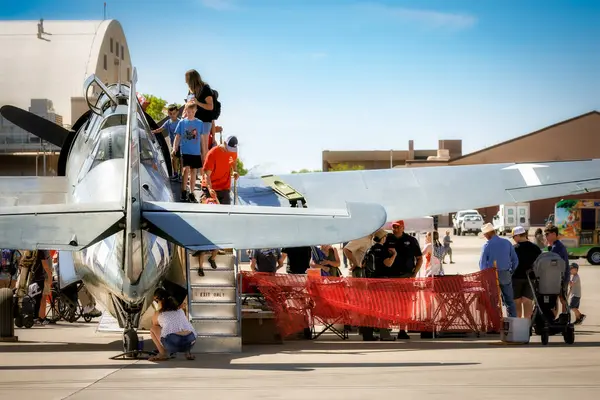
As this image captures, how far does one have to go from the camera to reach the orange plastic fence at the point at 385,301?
Result: 15805 millimetres

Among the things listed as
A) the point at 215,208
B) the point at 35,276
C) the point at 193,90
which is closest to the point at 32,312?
the point at 35,276

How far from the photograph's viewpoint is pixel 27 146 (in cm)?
5397

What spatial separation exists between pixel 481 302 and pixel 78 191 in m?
6.61

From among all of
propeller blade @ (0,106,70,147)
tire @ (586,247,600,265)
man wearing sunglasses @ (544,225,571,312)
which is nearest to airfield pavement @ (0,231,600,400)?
man wearing sunglasses @ (544,225,571,312)

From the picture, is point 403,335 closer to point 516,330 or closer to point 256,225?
point 516,330

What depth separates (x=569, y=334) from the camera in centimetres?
1484

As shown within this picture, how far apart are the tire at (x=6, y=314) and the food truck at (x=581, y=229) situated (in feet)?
100

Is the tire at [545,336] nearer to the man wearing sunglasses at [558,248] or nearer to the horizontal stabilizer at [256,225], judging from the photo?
the man wearing sunglasses at [558,248]

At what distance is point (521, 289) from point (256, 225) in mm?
6435

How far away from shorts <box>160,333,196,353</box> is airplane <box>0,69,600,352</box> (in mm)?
494

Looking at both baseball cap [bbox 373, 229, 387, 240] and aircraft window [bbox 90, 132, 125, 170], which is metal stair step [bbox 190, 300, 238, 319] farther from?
baseball cap [bbox 373, 229, 387, 240]

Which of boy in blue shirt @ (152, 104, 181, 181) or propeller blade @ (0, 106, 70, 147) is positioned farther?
propeller blade @ (0, 106, 70, 147)

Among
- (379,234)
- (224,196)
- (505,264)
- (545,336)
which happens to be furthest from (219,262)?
(545,336)

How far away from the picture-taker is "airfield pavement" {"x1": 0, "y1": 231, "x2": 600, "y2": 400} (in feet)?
34.3
